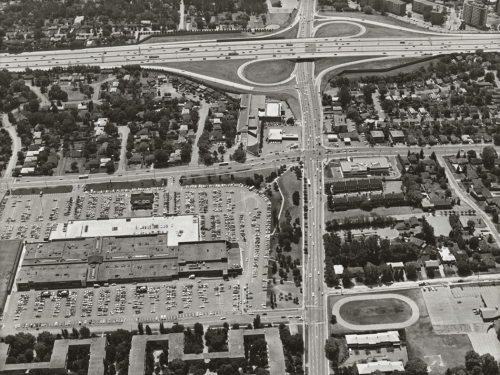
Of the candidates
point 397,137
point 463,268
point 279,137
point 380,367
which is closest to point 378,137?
point 397,137

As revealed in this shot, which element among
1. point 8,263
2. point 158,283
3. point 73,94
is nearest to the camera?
point 158,283

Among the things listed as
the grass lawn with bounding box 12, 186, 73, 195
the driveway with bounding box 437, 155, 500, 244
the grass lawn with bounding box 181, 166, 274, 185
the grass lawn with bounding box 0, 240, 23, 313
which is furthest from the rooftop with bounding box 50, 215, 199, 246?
the driveway with bounding box 437, 155, 500, 244

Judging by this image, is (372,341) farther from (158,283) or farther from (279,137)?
(279,137)

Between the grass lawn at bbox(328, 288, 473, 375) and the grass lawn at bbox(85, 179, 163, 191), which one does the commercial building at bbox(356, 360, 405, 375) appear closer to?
the grass lawn at bbox(328, 288, 473, 375)

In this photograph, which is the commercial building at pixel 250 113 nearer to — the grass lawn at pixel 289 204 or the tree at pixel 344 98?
the grass lawn at pixel 289 204

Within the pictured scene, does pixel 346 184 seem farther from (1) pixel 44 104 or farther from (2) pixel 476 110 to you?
(1) pixel 44 104

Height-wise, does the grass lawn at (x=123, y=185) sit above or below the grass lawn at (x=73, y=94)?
below

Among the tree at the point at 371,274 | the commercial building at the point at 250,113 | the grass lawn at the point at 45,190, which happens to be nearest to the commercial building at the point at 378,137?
the commercial building at the point at 250,113
